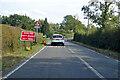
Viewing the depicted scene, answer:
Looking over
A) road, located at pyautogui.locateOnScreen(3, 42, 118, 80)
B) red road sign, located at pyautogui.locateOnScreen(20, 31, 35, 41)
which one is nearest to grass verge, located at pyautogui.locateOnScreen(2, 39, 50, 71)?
road, located at pyautogui.locateOnScreen(3, 42, 118, 80)

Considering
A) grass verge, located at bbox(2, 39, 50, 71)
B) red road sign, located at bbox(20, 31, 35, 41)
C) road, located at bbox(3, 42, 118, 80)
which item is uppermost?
red road sign, located at bbox(20, 31, 35, 41)

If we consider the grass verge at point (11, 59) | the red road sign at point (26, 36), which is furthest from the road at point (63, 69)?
the red road sign at point (26, 36)

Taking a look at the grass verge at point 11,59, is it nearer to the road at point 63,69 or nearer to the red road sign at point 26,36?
the road at point 63,69

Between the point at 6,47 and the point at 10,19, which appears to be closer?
the point at 6,47

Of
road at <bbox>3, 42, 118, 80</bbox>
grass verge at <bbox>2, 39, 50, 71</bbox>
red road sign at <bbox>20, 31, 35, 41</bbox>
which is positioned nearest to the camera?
road at <bbox>3, 42, 118, 80</bbox>

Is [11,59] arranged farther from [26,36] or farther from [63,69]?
[26,36]

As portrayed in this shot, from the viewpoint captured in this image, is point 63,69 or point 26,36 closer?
point 63,69

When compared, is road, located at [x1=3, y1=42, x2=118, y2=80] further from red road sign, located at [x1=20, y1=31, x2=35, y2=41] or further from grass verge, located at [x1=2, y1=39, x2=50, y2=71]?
red road sign, located at [x1=20, y1=31, x2=35, y2=41]

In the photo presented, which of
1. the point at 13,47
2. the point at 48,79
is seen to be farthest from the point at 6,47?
the point at 48,79

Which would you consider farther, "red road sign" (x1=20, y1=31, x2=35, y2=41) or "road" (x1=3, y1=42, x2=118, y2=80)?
"red road sign" (x1=20, y1=31, x2=35, y2=41)

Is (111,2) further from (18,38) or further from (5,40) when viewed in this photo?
(5,40)

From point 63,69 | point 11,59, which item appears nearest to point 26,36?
point 11,59

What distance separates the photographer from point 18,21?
54188 mm

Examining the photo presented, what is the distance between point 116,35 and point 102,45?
6.09 m
